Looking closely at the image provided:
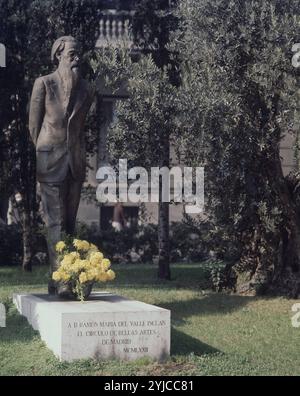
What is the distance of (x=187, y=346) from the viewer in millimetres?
9812

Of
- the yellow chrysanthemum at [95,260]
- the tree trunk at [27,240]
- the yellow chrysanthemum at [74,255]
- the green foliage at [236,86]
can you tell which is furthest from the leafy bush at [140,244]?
the yellow chrysanthemum at [95,260]

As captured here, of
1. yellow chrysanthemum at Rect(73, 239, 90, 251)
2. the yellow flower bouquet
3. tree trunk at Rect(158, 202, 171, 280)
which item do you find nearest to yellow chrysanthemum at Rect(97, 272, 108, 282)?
the yellow flower bouquet

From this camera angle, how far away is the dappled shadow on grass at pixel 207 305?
12281mm

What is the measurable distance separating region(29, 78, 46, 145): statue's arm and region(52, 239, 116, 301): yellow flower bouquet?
1947mm

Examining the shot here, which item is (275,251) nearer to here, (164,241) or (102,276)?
(164,241)

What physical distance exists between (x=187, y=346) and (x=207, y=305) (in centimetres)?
320

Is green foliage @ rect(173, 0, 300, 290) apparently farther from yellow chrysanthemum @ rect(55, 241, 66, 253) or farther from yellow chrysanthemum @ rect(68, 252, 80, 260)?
yellow chrysanthemum @ rect(68, 252, 80, 260)

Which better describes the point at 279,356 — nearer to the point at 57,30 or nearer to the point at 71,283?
the point at 71,283

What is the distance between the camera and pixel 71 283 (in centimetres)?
1051

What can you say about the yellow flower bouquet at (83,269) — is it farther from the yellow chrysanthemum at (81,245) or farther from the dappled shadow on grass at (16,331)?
the dappled shadow on grass at (16,331)

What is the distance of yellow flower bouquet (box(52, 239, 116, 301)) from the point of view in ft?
32.6

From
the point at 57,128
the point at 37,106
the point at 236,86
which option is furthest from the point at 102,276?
the point at 236,86

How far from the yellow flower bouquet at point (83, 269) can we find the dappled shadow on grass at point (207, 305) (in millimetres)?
1995
